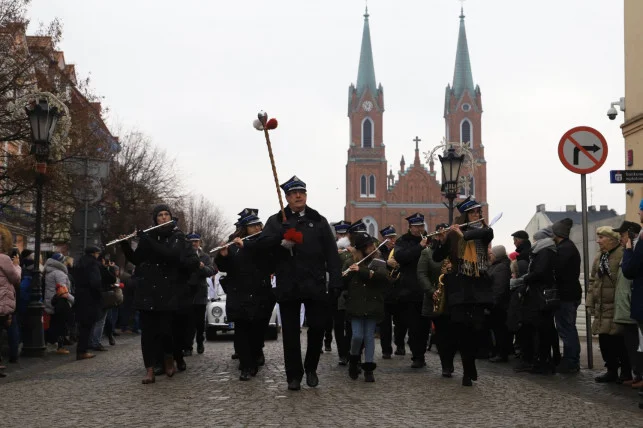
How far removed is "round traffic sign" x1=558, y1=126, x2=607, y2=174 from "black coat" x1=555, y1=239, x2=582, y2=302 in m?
1.24

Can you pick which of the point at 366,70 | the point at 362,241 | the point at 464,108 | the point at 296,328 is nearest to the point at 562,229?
the point at 362,241

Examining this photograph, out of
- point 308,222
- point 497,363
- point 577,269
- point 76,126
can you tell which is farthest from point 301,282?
point 76,126

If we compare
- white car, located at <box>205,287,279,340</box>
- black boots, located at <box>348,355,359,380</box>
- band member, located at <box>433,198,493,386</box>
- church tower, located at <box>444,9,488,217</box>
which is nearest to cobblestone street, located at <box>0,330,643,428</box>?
black boots, located at <box>348,355,359,380</box>

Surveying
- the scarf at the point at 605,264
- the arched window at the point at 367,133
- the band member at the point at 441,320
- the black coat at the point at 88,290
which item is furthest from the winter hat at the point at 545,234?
the arched window at the point at 367,133

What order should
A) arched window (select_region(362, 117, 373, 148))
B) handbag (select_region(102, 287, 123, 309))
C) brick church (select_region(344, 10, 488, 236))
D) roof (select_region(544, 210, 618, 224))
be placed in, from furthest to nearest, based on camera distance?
arched window (select_region(362, 117, 373, 148))
brick church (select_region(344, 10, 488, 236))
roof (select_region(544, 210, 618, 224))
handbag (select_region(102, 287, 123, 309))

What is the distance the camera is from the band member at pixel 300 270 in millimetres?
9672

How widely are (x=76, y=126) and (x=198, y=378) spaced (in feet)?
72.5

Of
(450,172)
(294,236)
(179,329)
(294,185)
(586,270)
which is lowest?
(179,329)

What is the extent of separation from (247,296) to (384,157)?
121566mm

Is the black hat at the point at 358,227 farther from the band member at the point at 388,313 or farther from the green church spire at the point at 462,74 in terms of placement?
the green church spire at the point at 462,74

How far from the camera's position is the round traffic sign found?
12.7 meters

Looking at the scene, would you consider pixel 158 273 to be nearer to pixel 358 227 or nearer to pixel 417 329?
pixel 358 227

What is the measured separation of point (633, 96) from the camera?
73.7ft

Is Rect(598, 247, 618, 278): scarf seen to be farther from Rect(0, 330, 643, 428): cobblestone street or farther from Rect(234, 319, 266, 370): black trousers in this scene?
Rect(234, 319, 266, 370): black trousers
